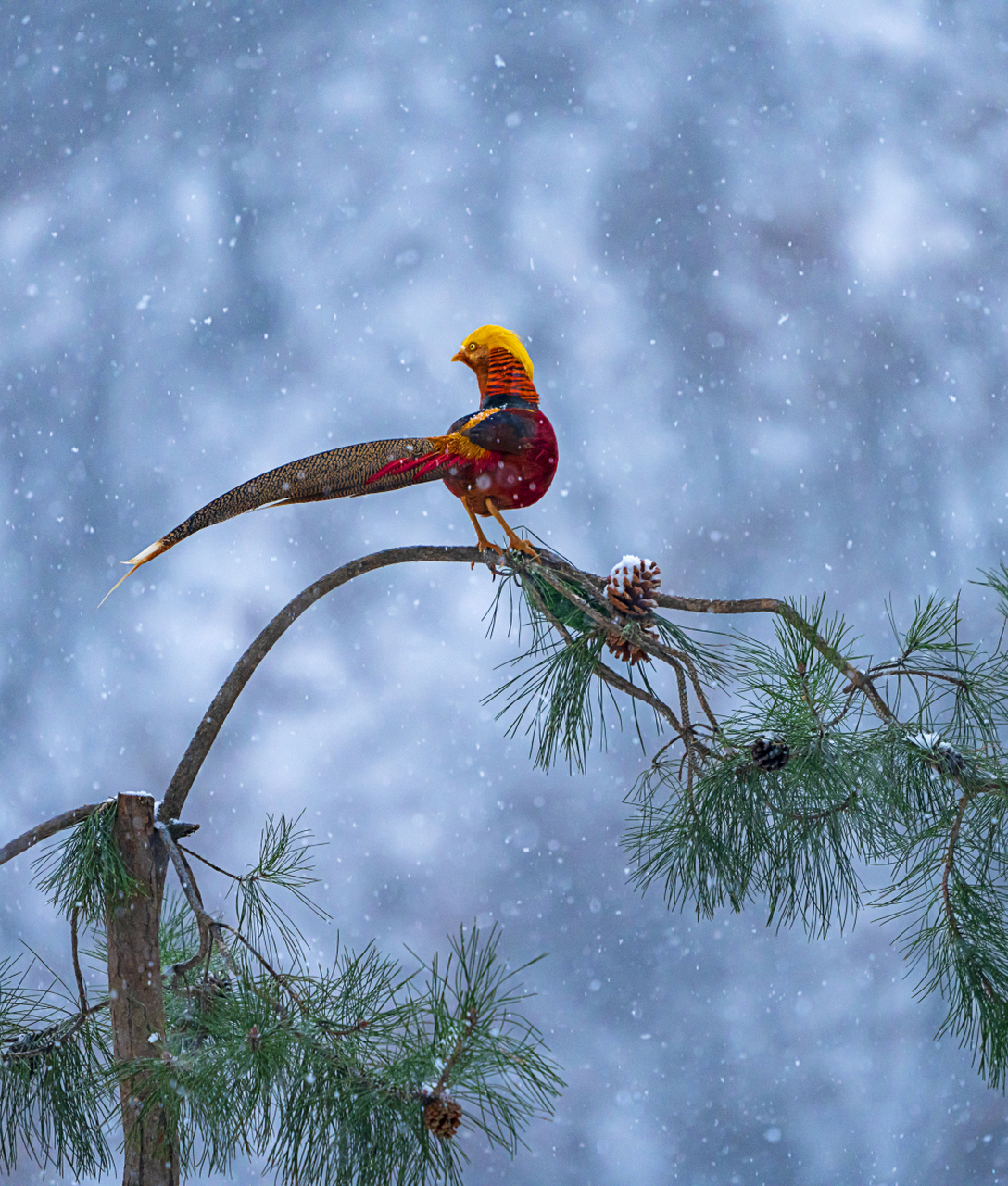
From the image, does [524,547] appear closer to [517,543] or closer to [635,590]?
[517,543]

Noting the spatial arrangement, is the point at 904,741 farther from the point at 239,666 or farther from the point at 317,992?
the point at 239,666

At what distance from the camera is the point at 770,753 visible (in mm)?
865

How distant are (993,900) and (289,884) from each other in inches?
26.6

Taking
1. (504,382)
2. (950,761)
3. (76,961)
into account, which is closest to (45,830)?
(76,961)

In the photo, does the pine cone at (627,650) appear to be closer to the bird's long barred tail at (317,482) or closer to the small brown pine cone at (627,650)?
the small brown pine cone at (627,650)

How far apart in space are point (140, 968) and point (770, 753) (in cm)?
64

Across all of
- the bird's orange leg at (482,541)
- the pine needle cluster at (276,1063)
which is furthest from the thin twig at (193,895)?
the bird's orange leg at (482,541)

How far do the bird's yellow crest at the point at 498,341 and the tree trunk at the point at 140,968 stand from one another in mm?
594

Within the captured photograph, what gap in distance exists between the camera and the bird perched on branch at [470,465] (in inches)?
38.9

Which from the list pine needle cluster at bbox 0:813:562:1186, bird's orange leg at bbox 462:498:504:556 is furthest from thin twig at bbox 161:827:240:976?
bird's orange leg at bbox 462:498:504:556

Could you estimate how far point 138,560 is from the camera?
0.99 metres

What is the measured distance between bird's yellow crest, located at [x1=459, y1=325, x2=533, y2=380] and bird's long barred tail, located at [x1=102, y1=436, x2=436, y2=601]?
200 millimetres

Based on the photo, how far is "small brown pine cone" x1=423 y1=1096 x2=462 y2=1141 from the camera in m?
0.75

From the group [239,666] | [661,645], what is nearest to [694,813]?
[661,645]
